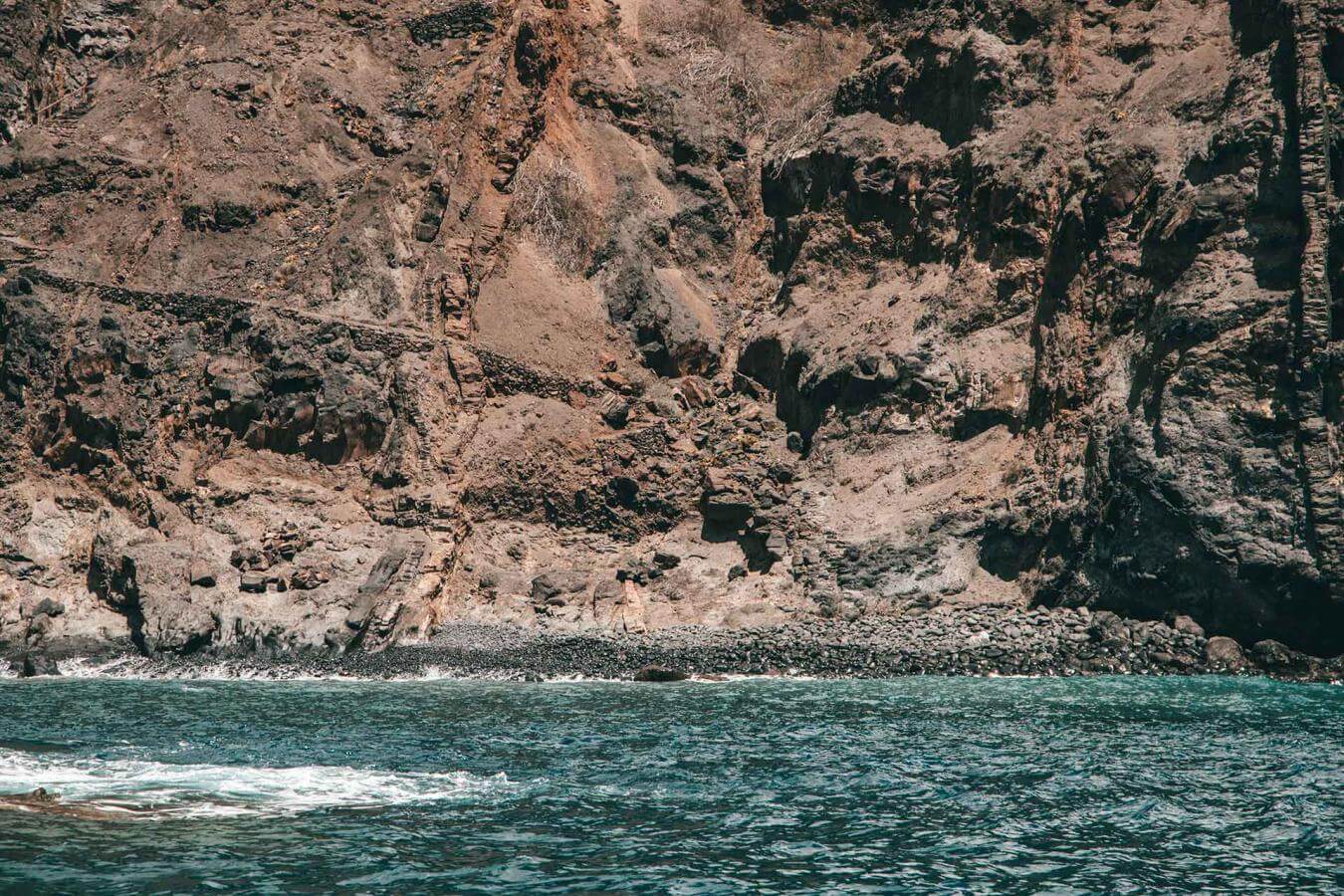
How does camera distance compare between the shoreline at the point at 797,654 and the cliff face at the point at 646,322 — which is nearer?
the shoreline at the point at 797,654

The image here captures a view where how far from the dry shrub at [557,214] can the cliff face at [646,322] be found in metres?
→ 0.15

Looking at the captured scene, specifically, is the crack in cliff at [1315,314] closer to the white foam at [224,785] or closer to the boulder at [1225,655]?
the boulder at [1225,655]

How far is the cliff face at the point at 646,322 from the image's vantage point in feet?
116

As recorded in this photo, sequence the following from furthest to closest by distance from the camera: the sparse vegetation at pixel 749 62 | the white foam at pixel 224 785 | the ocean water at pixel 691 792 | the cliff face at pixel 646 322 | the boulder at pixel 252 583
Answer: the sparse vegetation at pixel 749 62 → the boulder at pixel 252 583 → the cliff face at pixel 646 322 → the white foam at pixel 224 785 → the ocean water at pixel 691 792

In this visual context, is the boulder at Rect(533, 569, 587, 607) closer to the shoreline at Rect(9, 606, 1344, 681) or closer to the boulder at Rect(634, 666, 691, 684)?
the shoreline at Rect(9, 606, 1344, 681)

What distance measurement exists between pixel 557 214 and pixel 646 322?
654cm

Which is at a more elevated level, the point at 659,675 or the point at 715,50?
the point at 715,50

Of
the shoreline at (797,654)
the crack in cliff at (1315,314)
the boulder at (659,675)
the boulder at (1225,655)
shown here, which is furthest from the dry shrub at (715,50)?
the boulder at (1225,655)

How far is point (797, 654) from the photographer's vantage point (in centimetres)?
3516

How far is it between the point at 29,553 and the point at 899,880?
117 ft

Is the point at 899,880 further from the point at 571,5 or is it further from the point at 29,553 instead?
the point at 571,5

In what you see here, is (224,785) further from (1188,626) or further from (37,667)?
(1188,626)

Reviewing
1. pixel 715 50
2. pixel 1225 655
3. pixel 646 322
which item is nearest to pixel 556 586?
pixel 646 322

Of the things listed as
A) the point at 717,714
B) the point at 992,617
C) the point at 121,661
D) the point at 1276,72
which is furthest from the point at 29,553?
the point at 1276,72
